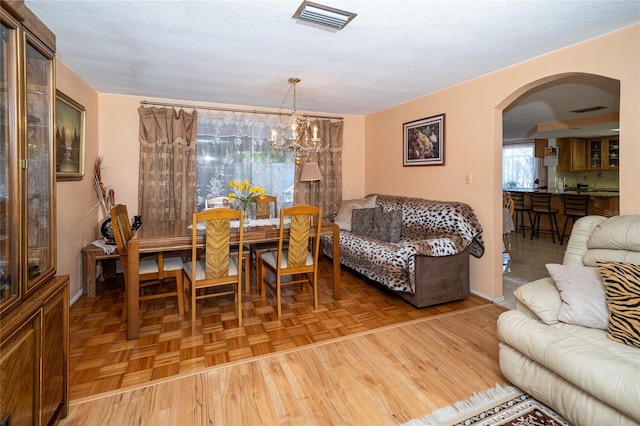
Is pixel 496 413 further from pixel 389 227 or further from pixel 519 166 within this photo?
pixel 519 166

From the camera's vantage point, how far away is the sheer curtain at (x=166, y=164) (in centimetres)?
416

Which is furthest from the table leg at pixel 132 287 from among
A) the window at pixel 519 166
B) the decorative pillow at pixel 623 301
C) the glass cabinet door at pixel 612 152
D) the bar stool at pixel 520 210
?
the glass cabinet door at pixel 612 152

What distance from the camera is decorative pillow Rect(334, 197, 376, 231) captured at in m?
4.73

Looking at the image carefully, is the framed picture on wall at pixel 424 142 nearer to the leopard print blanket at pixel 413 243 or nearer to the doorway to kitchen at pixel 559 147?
the leopard print blanket at pixel 413 243

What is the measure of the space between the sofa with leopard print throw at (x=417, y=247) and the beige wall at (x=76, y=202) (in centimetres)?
294

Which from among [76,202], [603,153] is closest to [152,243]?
[76,202]

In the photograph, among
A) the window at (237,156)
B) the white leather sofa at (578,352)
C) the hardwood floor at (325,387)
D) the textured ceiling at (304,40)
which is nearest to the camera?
the white leather sofa at (578,352)

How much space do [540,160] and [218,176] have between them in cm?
808

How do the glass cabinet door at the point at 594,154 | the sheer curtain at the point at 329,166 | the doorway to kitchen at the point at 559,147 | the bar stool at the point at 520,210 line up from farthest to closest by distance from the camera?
the glass cabinet door at the point at 594,154 < the bar stool at the point at 520,210 < the sheer curtain at the point at 329,166 < the doorway to kitchen at the point at 559,147

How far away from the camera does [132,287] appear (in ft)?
8.41

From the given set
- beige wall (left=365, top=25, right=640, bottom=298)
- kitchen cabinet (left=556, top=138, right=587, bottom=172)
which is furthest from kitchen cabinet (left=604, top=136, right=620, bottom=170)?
beige wall (left=365, top=25, right=640, bottom=298)

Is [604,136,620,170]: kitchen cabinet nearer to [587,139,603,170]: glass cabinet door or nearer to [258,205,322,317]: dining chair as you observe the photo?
[587,139,603,170]: glass cabinet door

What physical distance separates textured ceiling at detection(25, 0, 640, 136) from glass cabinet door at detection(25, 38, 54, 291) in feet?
2.53

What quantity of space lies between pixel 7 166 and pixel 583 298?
9.30ft
